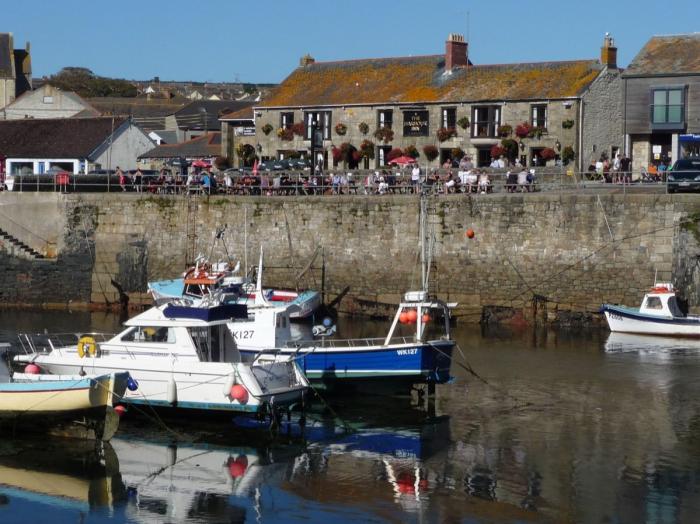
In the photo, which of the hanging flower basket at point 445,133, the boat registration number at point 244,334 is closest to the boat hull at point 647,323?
the boat registration number at point 244,334

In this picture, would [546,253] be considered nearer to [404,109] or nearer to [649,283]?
[649,283]

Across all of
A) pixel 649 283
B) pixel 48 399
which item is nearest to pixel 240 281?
pixel 649 283

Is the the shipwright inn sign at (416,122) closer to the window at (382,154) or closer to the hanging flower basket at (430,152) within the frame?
the hanging flower basket at (430,152)

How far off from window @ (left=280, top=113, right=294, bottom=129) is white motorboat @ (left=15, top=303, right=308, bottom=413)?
24.2 m

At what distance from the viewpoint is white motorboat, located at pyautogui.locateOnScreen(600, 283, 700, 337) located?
27.2 metres

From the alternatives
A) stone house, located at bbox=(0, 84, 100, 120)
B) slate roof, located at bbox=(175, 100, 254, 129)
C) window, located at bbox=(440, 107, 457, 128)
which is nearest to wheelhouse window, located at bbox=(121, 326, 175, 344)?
window, located at bbox=(440, 107, 457, 128)

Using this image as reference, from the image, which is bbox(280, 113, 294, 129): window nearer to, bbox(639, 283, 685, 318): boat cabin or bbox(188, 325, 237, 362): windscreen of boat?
bbox(639, 283, 685, 318): boat cabin

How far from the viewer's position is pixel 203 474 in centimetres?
1631

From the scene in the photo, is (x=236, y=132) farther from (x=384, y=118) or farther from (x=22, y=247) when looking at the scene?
(x=22, y=247)

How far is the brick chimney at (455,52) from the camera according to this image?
41.6m

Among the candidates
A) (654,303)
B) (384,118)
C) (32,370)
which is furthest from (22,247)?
(654,303)

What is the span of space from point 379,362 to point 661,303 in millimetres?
9697

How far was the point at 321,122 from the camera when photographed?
42.3 metres

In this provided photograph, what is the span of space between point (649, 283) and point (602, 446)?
11.4 meters
